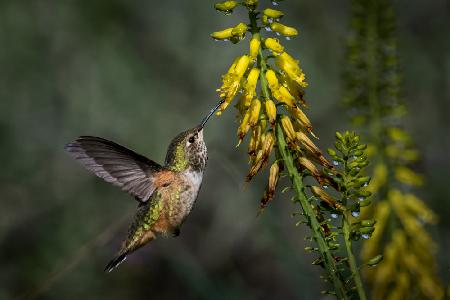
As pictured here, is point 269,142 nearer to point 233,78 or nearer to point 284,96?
point 284,96

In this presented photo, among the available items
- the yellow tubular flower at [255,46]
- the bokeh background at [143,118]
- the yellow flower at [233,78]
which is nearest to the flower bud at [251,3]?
the yellow tubular flower at [255,46]

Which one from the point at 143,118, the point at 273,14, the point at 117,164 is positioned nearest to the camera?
the point at 273,14

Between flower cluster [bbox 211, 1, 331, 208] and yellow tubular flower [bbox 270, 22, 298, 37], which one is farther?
yellow tubular flower [bbox 270, 22, 298, 37]

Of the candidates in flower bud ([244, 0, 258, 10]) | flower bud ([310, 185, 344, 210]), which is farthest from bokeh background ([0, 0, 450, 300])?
flower bud ([244, 0, 258, 10])

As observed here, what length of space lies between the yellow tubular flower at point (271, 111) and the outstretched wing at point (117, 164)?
3.43 feet

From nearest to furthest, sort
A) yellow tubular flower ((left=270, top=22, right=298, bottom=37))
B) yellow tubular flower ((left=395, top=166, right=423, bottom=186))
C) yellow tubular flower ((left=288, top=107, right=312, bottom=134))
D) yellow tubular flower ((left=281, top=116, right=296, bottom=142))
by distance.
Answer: yellow tubular flower ((left=281, top=116, right=296, bottom=142)), yellow tubular flower ((left=288, top=107, right=312, bottom=134)), yellow tubular flower ((left=270, top=22, right=298, bottom=37)), yellow tubular flower ((left=395, top=166, right=423, bottom=186))

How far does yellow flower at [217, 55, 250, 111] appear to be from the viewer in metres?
3.54

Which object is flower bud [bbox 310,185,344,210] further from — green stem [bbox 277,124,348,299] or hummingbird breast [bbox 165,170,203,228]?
hummingbird breast [bbox 165,170,203,228]

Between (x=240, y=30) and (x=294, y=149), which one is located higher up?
(x=240, y=30)

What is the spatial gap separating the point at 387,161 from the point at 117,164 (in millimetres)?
1680

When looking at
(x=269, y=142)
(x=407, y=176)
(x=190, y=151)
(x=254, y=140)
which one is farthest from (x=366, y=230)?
(x=407, y=176)

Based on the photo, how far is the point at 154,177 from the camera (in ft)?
15.0

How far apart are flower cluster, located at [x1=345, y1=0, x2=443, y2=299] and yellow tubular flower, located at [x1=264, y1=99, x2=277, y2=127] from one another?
1.05 meters

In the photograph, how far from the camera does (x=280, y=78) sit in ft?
11.8
